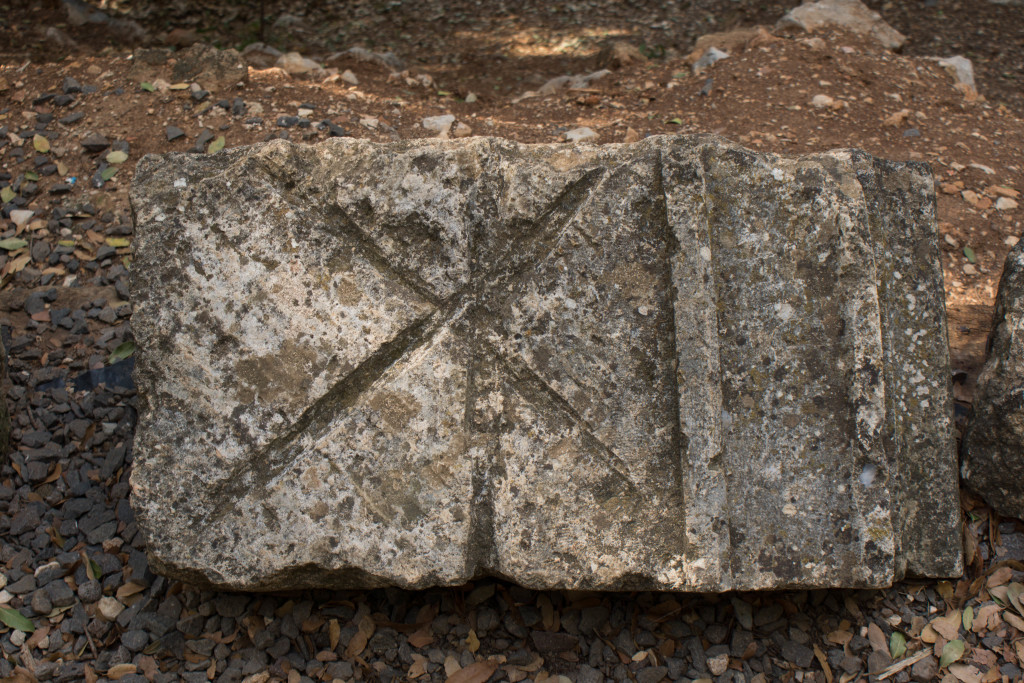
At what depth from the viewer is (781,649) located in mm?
2338

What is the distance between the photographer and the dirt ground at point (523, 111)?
11.1 ft

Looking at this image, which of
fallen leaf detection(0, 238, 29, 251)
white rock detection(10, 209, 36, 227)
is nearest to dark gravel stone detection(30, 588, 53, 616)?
fallen leaf detection(0, 238, 29, 251)

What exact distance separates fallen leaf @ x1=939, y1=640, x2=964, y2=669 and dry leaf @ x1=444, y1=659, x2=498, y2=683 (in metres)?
1.21

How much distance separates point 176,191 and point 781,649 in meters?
2.05

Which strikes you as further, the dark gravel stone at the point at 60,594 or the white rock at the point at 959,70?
the white rock at the point at 959,70

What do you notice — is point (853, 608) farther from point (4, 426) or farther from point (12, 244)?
point (12, 244)

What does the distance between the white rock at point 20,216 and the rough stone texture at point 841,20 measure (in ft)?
12.7

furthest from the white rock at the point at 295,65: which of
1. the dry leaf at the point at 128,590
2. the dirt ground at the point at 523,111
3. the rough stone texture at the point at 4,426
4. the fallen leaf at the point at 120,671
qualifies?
the fallen leaf at the point at 120,671

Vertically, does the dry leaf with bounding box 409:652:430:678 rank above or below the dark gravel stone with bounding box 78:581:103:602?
below

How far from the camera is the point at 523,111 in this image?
172 inches

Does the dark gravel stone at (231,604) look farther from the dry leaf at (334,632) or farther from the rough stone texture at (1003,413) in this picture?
the rough stone texture at (1003,413)

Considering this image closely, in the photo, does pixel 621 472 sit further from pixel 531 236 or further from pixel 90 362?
pixel 90 362

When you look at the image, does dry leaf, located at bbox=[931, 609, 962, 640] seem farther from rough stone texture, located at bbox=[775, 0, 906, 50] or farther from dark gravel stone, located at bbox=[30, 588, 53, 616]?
rough stone texture, located at bbox=[775, 0, 906, 50]

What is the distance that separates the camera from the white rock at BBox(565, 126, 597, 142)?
4051mm
